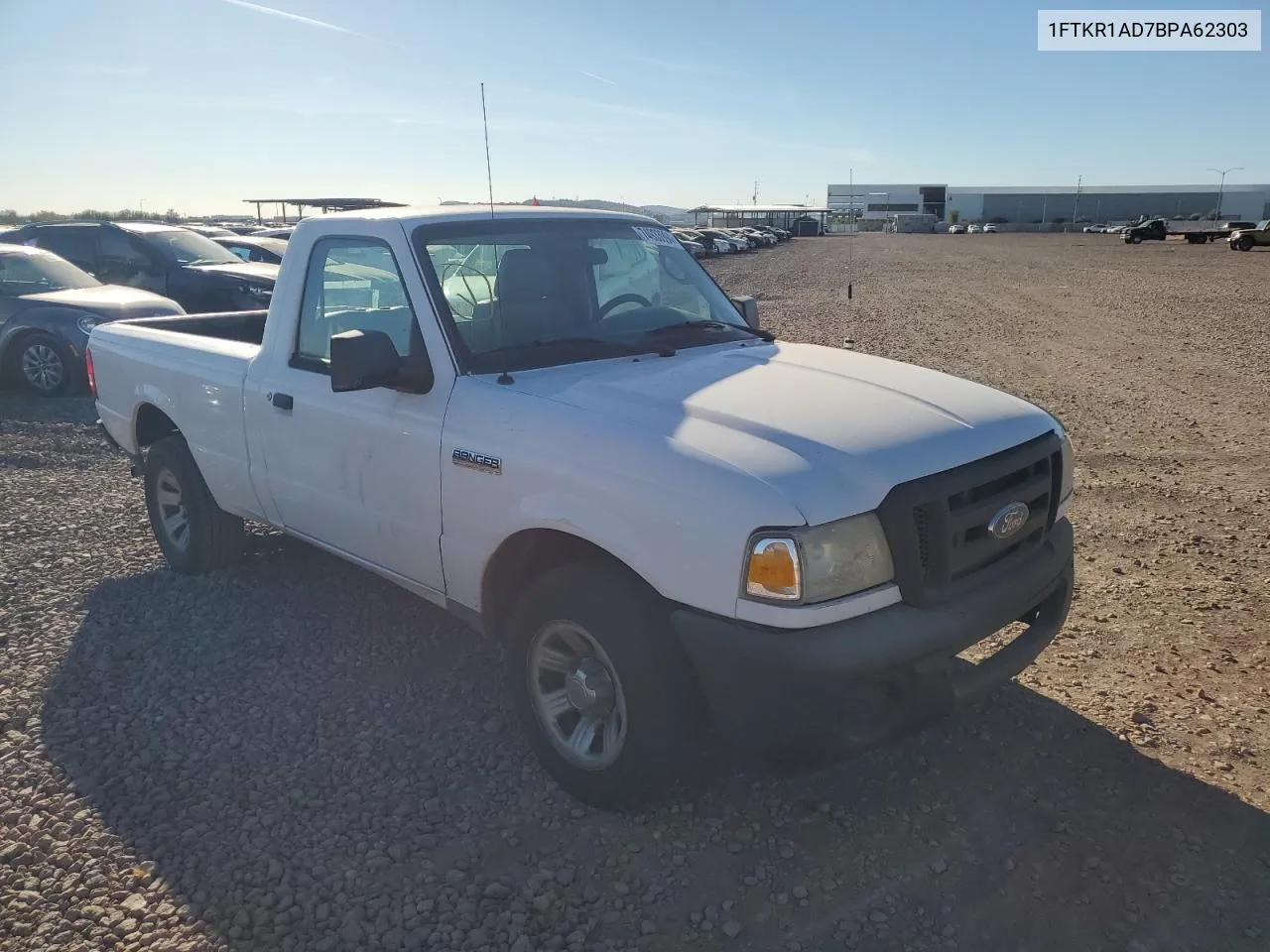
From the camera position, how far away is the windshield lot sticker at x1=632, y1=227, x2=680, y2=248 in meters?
4.50

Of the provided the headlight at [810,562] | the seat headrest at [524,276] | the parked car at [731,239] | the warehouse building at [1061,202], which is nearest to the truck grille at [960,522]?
the headlight at [810,562]

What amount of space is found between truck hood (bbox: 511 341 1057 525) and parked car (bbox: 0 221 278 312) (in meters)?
10.9

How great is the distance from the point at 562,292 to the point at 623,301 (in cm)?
30

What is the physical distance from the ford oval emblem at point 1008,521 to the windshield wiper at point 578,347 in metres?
1.44

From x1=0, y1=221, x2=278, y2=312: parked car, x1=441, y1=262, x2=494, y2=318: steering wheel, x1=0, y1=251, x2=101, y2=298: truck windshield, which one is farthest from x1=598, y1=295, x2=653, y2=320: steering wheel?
x1=0, y1=221, x2=278, y2=312: parked car

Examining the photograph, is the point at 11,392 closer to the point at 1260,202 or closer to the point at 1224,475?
the point at 1224,475

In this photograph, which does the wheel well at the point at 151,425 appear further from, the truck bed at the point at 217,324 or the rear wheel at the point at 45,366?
the rear wheel at the point at 45,366

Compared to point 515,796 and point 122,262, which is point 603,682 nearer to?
point 515,796

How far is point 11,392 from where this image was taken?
35.2ft

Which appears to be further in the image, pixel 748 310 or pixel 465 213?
pixel 748 310

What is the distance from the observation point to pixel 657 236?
15.0ft

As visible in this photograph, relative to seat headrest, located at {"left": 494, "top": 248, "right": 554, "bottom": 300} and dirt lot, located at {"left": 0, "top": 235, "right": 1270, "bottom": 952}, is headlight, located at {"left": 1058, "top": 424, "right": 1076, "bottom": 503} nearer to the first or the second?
dirt lot, located at {"left": 0, "top": 235, "right": 1270, "bottom": 952}

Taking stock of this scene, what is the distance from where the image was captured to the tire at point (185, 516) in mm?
5230

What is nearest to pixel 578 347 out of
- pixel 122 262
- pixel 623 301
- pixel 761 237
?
pixel 623 301
